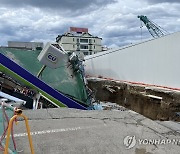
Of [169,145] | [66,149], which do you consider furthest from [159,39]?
[66,149]

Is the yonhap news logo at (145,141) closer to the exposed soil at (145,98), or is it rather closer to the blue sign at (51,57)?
the exposed soil at (145,98)

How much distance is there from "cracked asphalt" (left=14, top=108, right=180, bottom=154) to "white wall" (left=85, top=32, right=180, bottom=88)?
4.81m

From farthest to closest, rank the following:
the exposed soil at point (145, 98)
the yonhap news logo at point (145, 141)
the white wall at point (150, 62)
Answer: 1. the white wall at point (150, 62)
2. the exposed soil at point (145, 98)
3. the yonhap news logo at point (145, 141)

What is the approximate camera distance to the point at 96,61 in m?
18.8

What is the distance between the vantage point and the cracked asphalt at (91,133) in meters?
3.72

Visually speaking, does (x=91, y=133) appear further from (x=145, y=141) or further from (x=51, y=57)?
(x=51, y=57)

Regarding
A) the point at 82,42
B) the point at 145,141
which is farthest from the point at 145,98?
the point at 82,42

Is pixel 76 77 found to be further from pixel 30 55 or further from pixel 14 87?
pixel 14 87

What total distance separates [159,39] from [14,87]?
21.9ft

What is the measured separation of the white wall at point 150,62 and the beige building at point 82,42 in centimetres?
4574

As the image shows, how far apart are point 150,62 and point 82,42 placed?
187 ft

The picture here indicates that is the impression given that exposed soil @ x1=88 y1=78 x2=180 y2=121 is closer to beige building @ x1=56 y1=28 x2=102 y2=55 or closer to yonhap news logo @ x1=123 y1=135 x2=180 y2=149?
yonhap news logo @ x1=123 y1=135 x2=180 y2=149

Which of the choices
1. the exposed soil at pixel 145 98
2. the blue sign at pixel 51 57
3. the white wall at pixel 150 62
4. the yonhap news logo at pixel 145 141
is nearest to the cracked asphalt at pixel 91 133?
the yonhap news logo at pixel 145 141

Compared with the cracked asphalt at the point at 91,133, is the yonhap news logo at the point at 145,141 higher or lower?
lower
